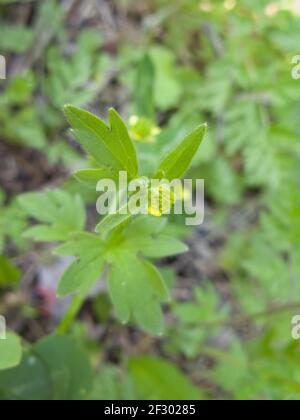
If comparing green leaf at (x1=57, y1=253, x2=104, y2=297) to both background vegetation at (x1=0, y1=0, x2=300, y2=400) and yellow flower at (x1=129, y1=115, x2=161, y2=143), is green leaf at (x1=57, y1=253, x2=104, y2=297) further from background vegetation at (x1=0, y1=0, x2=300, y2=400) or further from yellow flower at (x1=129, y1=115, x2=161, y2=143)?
yellow flower at (x1=129, y1=115, x2=161, y2=143)

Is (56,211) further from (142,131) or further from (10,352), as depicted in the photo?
(10,352)

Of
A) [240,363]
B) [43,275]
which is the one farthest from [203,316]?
[43,275]

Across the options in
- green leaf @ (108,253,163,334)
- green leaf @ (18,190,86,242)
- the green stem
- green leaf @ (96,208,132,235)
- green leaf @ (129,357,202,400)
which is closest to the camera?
green leaf @ (96,208,132,235)

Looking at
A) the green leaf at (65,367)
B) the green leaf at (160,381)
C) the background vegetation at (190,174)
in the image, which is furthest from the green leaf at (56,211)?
the green leaf at (160,381)

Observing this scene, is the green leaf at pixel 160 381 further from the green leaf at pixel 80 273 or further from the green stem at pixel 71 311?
the green leaf at pixel 80 273

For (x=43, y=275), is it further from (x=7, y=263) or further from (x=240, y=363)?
(x=240, y=363)

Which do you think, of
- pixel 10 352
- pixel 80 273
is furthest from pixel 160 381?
pixel 80 273

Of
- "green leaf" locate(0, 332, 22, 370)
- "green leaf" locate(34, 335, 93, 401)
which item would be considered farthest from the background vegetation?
"green leaf" locate(0, 332, 22, 370)
